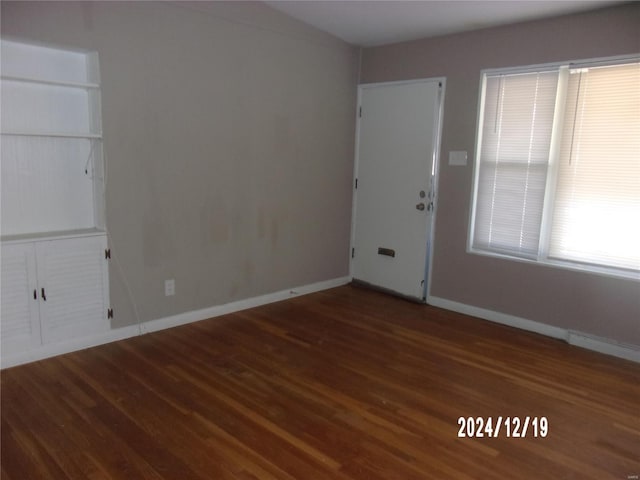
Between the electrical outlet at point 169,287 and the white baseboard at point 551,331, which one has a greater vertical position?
the electrical outlet at point 169,287

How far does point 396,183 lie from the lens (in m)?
4.60

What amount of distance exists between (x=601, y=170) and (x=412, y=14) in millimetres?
1868

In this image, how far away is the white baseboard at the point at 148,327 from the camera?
2.97 metres

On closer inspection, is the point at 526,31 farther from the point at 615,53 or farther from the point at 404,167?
the point at 404,167

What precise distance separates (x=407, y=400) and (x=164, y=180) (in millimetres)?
2314

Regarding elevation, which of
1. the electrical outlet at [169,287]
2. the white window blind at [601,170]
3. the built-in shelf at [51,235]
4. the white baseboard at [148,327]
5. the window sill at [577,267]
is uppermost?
the white window blind at [601,170]

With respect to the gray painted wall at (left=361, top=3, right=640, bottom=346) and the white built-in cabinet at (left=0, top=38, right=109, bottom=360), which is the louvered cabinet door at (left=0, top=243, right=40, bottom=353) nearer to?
the white built-in cabinet at (left=0, top=38, right=109, bottom=360)

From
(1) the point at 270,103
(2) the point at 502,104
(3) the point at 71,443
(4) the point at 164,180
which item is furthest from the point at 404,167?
(3) the point at 71,443

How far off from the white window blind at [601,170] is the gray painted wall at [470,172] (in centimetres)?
18

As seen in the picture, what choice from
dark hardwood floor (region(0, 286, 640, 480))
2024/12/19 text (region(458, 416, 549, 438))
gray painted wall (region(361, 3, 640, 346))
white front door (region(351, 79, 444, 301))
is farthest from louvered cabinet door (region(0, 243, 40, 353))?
gray painted wall (region(361, 3, 640, 346))

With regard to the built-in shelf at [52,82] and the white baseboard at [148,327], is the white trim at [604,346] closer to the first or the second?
the white baseboard at [148,327]

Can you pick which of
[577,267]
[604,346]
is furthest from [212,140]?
[604,346]

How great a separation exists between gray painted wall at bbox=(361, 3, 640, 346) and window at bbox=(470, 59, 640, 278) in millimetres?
105

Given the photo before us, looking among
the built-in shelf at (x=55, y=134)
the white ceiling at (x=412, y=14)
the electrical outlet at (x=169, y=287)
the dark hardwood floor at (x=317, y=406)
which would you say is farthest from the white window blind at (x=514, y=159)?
the built-in shelf at (x=55, y=134)
